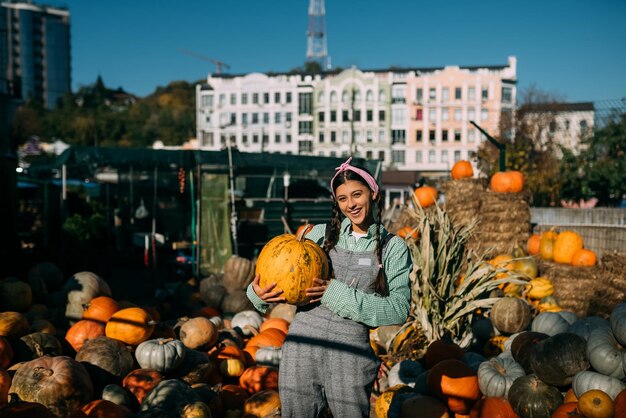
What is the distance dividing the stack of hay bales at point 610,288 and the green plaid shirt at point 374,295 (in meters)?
5.60

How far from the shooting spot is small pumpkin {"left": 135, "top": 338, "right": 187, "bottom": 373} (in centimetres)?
547

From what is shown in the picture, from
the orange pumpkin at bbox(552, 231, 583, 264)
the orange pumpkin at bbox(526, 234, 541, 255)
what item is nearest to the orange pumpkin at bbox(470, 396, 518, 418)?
the orange pumpkin at bbox(552, 231, 583, 264)

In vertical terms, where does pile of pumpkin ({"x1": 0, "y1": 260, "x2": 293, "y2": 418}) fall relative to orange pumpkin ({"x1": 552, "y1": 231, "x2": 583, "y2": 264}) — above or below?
below

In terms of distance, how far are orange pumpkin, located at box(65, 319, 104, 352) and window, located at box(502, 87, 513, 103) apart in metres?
66.2

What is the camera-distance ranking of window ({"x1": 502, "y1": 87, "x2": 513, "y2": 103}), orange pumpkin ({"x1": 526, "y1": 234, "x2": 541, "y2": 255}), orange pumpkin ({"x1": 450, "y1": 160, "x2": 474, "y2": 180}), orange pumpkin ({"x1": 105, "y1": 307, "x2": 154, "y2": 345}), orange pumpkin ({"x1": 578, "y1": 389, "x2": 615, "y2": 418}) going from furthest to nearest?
window ({"x1": 502, "y1": 87, "x2": 513, "y2": 103}), orange pumpkin ({"x1": 450, "y1": 160, "x2": 474, "y2": 180}), orange pumpkin ({"x1": 526, "y1": 234, "x2": 541, "y2": 255}), orange pumpkin ({"x1": 105, "y1": 307, "x2": 154, "y2": 345}), orange pumpkin ({"x1": 578, "y1": 389, "x2": 615, "y2": 418})

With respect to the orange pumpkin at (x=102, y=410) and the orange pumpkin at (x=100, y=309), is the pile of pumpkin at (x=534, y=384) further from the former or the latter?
the orange pumpkin at (x=100, y=309)

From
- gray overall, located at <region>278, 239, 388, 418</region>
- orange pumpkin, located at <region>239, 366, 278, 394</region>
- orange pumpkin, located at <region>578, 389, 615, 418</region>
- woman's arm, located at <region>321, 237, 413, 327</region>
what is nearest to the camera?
woman's arm, located at <region>321, 237, 413, 327</region>

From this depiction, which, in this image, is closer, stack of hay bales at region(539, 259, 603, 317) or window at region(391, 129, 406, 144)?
stack of hay bales at region(539, 259, 603, 317)

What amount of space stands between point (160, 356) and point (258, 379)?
2.97 feet

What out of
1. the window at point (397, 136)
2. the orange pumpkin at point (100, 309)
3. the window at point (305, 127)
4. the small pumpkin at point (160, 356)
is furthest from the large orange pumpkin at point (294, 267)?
the window at point (305, 127)

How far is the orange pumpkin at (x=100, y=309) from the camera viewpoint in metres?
6.45

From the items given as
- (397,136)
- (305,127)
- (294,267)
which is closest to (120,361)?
(294,267)

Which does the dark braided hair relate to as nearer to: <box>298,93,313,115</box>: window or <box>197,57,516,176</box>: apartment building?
<box>197,57,516,176</box>: apartment building

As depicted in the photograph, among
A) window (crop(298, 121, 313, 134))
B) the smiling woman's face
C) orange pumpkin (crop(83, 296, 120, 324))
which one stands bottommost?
orange pumpkin (crop(83, 296, 120, 324))
